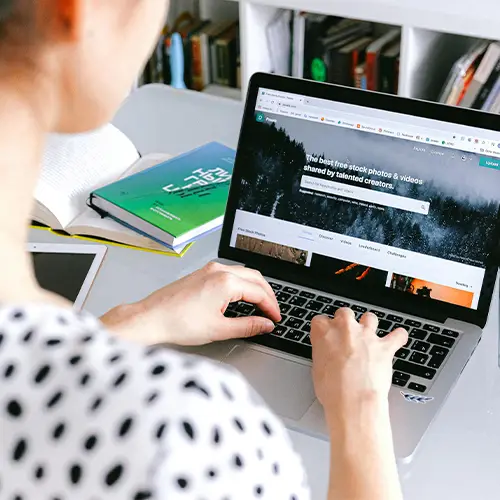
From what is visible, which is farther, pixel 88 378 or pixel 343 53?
pixel 343 53

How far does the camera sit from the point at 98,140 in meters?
1.65

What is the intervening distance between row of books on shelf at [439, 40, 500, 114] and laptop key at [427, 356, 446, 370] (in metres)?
1.18

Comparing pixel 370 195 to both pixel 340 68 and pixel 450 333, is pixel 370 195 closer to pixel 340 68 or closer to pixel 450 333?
pixel 450 333

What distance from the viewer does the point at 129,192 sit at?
150cm

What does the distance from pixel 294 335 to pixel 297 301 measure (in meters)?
0.08

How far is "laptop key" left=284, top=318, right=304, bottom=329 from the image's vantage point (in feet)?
3.88

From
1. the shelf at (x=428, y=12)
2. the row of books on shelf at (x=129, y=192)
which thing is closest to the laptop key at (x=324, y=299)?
the row of books on shelf at (x=129, y=192)

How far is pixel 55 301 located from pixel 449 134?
2.26 feet

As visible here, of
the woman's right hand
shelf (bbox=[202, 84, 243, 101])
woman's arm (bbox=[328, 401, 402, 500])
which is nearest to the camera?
woman's arm (bbox=[328, 401, 402, 500])

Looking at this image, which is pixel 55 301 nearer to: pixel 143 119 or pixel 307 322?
pixel 307 322

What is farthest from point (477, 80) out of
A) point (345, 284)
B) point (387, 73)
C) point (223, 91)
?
point (345, 284)

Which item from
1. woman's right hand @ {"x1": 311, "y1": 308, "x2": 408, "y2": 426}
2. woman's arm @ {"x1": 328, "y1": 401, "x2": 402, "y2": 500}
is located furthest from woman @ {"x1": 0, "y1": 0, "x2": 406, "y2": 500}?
woman's right hand @ {"x1": 311, "y1": 308, "x2": 408, "y2": 426}

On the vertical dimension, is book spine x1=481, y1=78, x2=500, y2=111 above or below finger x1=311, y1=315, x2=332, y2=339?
below

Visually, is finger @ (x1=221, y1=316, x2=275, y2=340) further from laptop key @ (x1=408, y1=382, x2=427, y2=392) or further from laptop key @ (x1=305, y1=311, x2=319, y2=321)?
laptop key @ (x1=408, y1=382, x2=427, y2=392)
